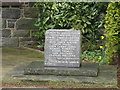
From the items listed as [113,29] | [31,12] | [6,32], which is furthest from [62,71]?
[6,32]

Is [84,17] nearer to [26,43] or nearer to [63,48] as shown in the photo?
[26,43]

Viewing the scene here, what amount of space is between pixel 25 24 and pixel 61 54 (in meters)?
4.22

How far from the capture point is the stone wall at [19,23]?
9.88m

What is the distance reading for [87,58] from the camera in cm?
807

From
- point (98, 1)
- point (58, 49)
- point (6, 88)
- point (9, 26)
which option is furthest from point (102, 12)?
point (6, 88)

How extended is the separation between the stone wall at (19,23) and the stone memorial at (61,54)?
13.1 feet

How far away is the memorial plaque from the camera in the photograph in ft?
19.2

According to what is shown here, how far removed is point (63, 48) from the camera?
5.89 m

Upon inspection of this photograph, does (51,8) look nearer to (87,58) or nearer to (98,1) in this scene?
(98,1)

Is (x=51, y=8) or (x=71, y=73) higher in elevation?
(x=51, y=8)

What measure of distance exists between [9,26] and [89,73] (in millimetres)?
4821

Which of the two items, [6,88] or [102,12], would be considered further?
[102,12]

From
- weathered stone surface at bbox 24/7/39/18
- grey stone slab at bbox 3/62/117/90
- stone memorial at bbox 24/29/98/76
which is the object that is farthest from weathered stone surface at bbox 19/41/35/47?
stone memorial at bbox 24/29/98/76

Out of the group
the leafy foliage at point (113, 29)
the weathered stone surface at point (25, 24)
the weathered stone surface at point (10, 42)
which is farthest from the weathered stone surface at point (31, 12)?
the leafy foliage at point (113, 29)
